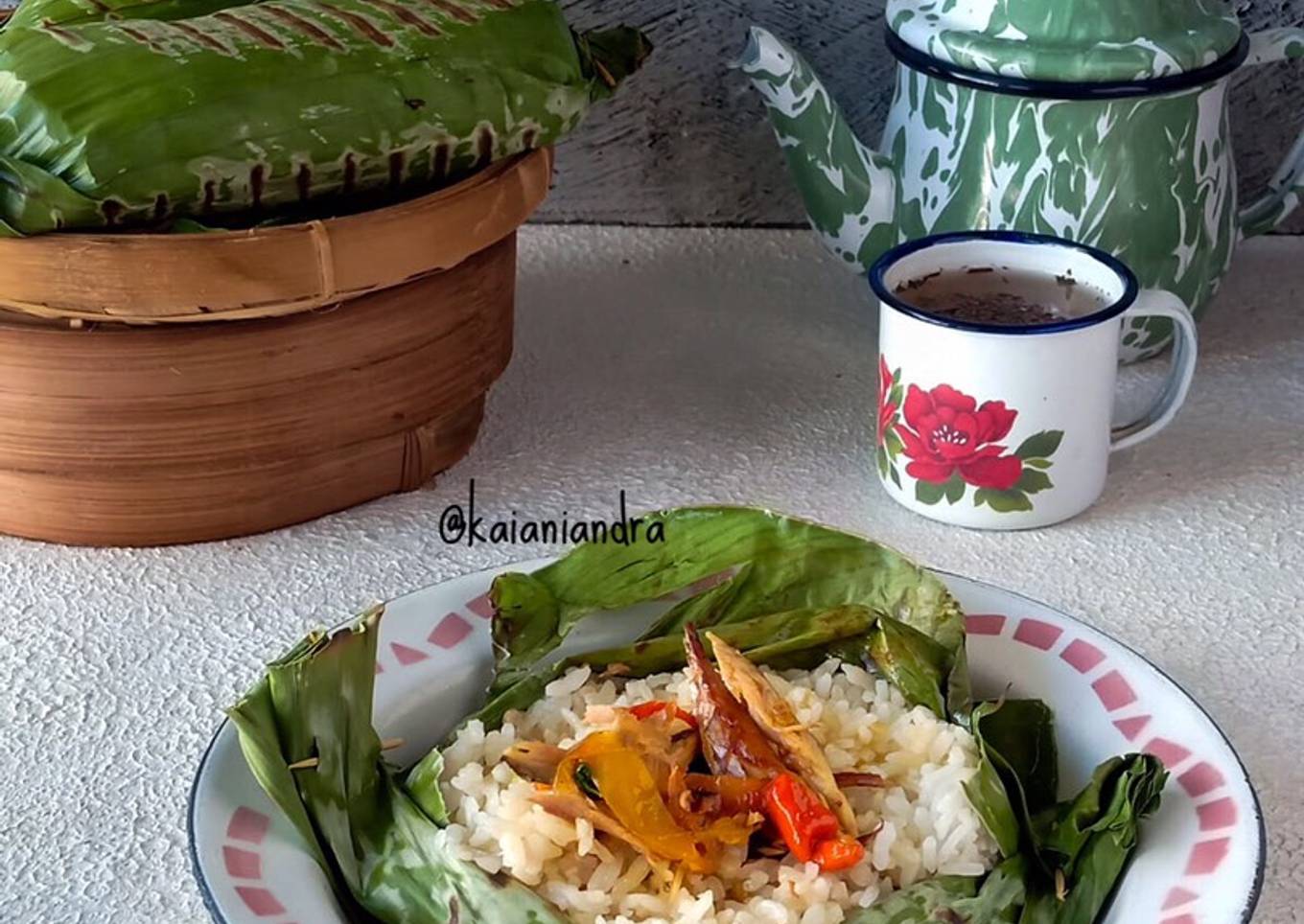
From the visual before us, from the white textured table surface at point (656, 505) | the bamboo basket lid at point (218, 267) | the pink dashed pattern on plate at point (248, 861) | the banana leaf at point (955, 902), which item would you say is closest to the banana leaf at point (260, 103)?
the bamboo basket lid at point (218, 267)

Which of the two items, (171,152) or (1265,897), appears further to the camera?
(171,152)

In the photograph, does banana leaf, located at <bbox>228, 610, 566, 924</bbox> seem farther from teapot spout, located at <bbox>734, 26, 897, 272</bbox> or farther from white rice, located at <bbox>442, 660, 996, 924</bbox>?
teapot spout, located at <bbox>734, 26, 897, 272</bbox>

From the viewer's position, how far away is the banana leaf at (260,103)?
2.10ft

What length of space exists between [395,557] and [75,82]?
22 cm

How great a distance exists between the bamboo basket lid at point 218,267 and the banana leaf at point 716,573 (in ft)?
0.47

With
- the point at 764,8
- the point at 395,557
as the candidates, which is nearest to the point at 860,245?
the point at 764,8

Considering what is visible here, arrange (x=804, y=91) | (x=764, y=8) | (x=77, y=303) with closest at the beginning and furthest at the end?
(x=77, y=303), (x=804, y=91), (x=764, y=8)

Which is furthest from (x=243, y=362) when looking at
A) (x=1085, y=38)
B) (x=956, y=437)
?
(x=1085, y=38)

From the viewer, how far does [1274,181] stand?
87cm

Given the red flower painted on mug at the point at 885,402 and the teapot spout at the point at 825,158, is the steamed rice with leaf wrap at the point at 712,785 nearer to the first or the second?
the red flower painted on mug at the point at 885,402

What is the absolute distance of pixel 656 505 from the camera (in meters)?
0.74

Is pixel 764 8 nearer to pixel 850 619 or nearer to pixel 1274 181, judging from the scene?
pixel 1274 181

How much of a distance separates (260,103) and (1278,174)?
0.52m

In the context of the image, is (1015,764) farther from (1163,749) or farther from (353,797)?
(353,797)
